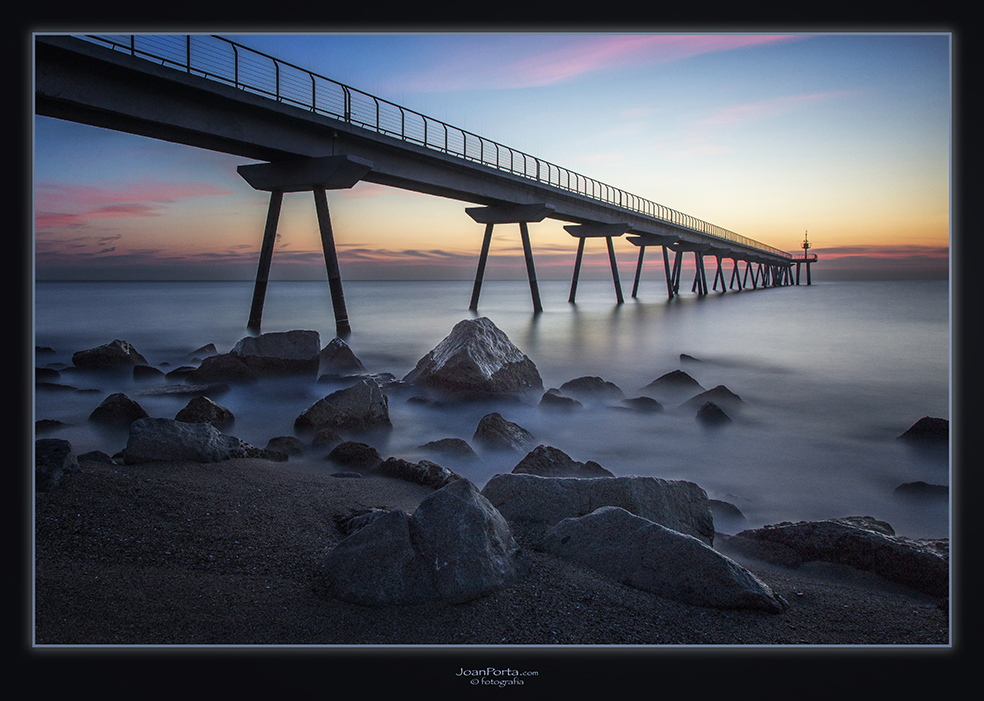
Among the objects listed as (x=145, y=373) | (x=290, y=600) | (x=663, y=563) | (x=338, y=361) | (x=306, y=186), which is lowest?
(x=290, y=600)

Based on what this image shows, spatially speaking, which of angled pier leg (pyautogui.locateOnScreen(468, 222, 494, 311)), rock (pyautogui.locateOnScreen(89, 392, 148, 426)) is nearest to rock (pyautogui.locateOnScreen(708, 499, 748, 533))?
rock (pyautogui.locateOnScreen(89, 392, 148, 426))

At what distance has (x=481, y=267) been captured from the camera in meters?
17.0

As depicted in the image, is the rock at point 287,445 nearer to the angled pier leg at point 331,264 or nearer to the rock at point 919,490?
the rock at point 919,490

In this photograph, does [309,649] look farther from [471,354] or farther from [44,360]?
[471,354]

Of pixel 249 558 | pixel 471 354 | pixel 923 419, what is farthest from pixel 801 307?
pixel 249 558

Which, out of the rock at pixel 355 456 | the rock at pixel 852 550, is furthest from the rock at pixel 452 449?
the rock at pixel 852 550

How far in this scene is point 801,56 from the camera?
3.27 metres

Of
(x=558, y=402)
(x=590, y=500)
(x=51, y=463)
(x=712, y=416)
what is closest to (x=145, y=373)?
(x=51, y=463)

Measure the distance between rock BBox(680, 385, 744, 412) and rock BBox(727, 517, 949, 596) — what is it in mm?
2312

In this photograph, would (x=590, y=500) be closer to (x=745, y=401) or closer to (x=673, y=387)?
(x=745, y=401)

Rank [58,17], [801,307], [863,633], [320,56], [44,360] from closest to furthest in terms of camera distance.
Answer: [863,633] < [58,17] < [320,56] < [44,360] < [801,307]

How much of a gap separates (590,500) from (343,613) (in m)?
1.35
